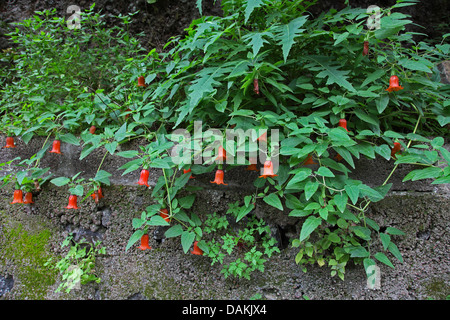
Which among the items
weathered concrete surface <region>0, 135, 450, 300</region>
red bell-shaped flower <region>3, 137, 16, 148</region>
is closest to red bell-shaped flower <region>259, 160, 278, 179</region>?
weathered concrete surface <region>0, 135, 450, 300</region>

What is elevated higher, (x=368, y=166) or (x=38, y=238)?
(x=368, y=166)

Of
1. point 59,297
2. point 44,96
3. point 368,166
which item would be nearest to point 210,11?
point 44,96

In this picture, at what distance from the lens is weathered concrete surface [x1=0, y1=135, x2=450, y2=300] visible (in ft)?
4.71

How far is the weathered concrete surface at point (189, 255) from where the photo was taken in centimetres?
144

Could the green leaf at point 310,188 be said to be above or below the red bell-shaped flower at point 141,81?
below

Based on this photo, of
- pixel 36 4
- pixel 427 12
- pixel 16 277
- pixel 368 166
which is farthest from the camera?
pixel 36 4

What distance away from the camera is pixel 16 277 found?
1.80m

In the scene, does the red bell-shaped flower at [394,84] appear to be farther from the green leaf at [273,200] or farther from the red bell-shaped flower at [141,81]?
the red bell-shaped flower at [141,81]

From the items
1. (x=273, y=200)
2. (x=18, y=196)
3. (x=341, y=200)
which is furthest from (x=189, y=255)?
(x=18, y=196)

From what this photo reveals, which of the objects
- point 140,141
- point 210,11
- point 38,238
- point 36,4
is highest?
point 36,4

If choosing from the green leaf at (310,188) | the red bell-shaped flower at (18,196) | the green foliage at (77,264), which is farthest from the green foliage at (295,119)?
the green foliage at (77,264)

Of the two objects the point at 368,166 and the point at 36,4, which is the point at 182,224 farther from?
the point at 36,4

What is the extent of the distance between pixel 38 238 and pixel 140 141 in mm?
922

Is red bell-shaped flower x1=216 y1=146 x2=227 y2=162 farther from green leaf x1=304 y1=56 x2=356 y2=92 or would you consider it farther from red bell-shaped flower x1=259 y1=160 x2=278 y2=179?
green leaf x1=304 y1=56 x2=356 y2=92
